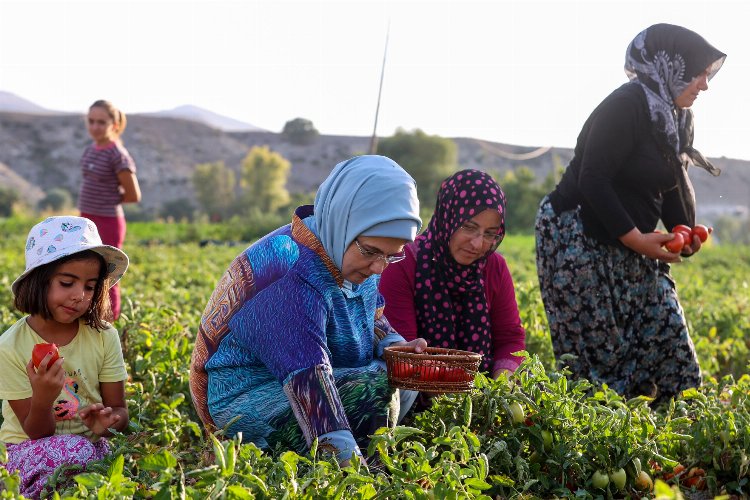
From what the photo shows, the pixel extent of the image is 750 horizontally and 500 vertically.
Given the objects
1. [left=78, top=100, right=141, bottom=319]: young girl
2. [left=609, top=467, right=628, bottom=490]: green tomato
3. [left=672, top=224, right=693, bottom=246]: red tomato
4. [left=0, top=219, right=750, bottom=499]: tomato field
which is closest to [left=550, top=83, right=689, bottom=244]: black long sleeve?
[left=672, top=224, right=693, bottom=246]: red tomato

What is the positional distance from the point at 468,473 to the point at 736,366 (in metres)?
3.70

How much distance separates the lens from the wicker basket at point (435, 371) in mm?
2357

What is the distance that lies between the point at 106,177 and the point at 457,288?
285 cm

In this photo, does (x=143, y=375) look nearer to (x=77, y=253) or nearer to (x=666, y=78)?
(x=77, y=253)

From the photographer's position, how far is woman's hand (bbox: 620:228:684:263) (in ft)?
10.7

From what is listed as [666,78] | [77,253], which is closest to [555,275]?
[666,78]

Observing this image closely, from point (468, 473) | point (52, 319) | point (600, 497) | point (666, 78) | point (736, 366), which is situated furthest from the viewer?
point (736, 366)

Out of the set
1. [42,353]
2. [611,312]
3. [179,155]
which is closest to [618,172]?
[611,312]

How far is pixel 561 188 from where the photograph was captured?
11.5ft

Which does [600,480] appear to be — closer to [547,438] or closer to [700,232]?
[547,438]

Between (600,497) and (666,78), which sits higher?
(666,78)

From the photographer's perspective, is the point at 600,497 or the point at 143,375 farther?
the point at 143,375

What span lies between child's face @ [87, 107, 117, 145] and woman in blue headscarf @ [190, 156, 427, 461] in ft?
9.72

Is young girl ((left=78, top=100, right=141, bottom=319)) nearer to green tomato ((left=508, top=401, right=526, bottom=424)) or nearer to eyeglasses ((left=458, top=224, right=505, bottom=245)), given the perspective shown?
eyeglasses ((left=458, top=224, right=505, bottom=245))
